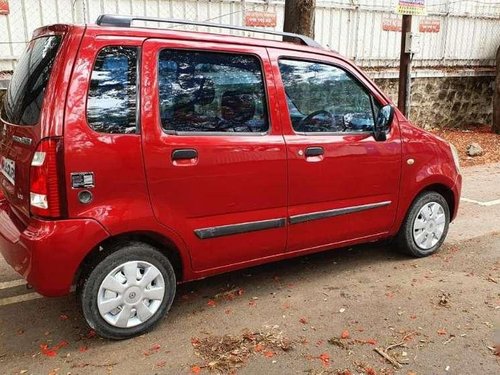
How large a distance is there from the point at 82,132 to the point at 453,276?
125 inches

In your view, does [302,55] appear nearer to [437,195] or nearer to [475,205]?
[437,195]

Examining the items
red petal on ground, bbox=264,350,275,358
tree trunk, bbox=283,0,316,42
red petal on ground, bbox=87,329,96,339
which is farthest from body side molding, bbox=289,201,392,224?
tree trunk, bbox=283,0,316,42

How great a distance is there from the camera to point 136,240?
3254mm

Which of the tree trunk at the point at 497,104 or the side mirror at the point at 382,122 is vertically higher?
the side mirror at the point at 382,122

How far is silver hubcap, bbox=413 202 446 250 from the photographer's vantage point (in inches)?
180

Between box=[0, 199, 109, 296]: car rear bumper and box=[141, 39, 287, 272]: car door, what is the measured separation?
445 millimetres

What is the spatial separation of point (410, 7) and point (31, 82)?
21.2 ft

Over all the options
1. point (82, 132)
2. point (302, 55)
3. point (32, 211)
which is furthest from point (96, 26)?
point (302, 55)

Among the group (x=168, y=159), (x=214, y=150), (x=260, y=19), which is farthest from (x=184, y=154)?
(x=260, y=19)

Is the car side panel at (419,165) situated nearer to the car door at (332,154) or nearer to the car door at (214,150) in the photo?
the car door at (332,154)

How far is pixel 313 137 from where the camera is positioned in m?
3.78

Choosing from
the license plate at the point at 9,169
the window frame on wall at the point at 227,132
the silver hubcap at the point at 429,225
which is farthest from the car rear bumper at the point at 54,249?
the silver hubcap at the point at 429,225

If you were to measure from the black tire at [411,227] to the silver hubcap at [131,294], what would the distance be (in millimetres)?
2314

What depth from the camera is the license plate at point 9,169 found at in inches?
125
